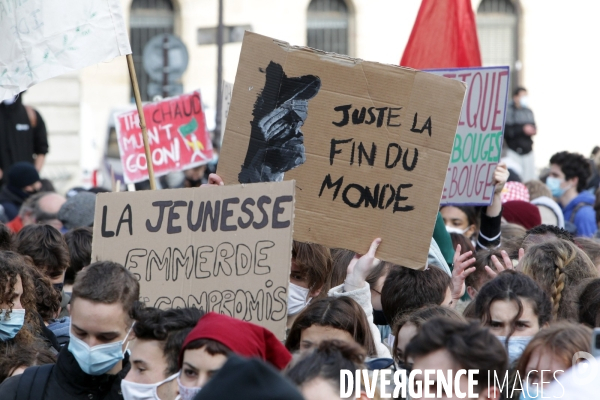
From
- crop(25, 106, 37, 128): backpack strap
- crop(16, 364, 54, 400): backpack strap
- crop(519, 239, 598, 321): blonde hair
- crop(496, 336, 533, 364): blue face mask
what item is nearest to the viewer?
crop(16, 364, 54, 400): backpack strap

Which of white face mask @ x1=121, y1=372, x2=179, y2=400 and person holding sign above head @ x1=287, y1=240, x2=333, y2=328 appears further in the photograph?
person holding sign above head @ x1=287, y1=240, x2=333, y2=328

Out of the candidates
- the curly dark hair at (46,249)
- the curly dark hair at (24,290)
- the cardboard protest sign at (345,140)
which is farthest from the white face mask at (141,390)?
the curly dark hair at (46,249)

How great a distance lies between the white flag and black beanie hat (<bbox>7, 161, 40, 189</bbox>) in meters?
4.35

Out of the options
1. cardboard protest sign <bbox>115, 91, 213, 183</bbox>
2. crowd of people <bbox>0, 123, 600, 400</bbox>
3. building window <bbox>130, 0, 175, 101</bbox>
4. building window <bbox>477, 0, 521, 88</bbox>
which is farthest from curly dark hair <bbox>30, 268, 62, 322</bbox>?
building window <bbox>477, 0, 521, 88</bbox>

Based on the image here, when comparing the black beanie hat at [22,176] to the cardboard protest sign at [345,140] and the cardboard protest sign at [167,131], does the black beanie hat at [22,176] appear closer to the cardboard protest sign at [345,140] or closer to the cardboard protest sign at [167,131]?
the cardboard protest sign at [167,131]

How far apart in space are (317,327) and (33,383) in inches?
43.2

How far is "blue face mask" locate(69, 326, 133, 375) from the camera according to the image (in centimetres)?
389

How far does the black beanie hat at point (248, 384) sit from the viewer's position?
2.04 meters

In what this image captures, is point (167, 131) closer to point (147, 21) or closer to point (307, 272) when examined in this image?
point (307, 272)

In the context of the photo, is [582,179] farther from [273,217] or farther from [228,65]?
[228,65]

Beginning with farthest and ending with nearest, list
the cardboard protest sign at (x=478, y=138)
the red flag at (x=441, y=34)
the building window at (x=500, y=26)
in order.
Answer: the building window at (x=500, y=26) < the red flag at (x=441, y=34) < the cardboard protest sign at (x=478, y=138)

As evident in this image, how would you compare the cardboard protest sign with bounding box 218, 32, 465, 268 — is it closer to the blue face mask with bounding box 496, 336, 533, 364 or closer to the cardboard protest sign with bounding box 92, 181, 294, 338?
the cardboard protest sign with bounding box 92, 181, 294, 338

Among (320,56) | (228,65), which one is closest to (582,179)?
(320,56)

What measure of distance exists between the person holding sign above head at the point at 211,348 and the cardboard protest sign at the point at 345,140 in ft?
3.73
